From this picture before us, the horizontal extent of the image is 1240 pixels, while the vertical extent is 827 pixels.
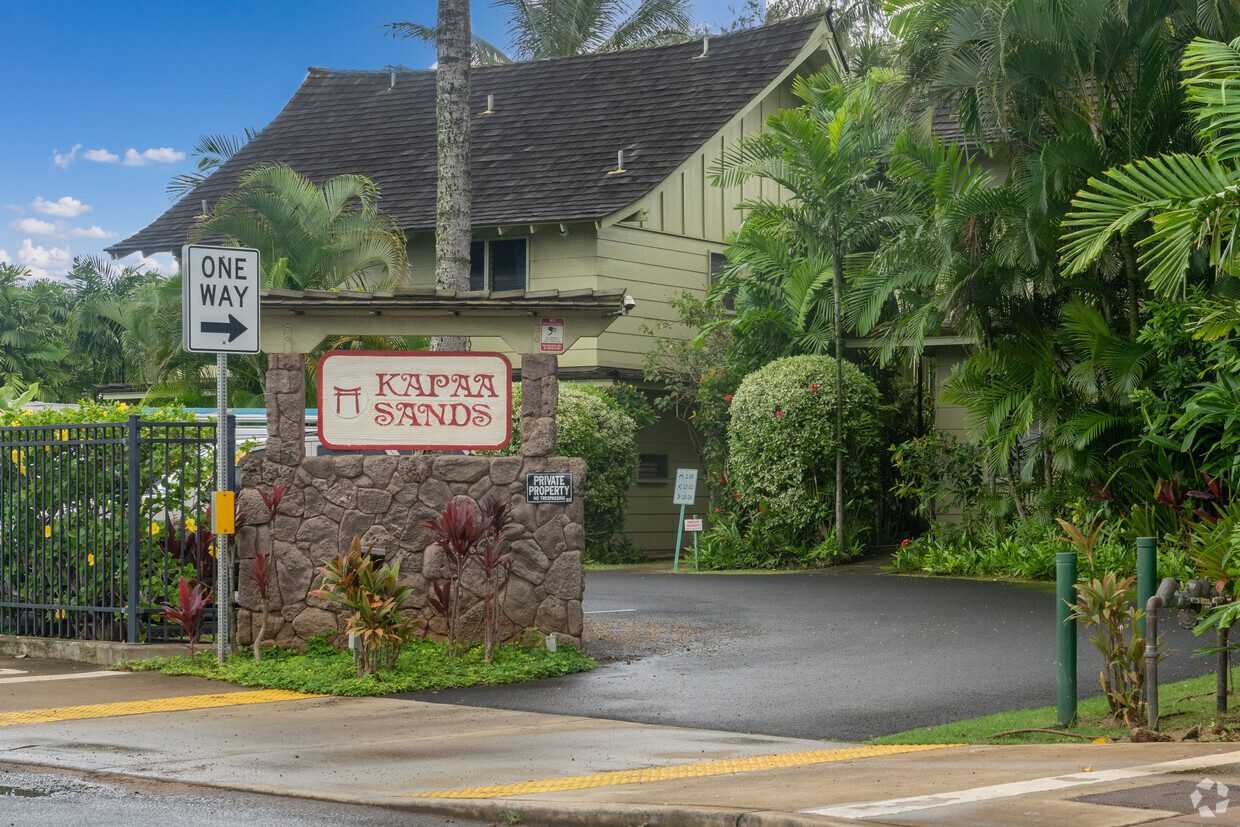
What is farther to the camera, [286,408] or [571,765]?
[286,408]

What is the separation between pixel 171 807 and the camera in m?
6.28

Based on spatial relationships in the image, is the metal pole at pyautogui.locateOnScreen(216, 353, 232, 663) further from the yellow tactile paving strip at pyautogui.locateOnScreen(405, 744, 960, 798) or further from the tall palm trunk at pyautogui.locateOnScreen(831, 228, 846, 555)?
the tall palm trunk at pyautogui.locateOnScreen(831, 228, 846, 555)

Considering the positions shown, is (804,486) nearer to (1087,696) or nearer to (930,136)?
(930,136)

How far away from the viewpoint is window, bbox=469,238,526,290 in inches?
979

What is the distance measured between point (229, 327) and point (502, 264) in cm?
1504

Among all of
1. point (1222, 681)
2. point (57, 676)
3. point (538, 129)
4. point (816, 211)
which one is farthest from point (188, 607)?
point (538, 129)

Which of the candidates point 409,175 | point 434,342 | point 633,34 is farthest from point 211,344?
point 633,34

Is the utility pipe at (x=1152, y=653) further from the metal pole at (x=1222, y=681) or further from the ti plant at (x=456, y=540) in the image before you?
the ti plant at (x=456, y=540)

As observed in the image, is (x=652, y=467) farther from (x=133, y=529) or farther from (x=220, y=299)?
(x=220, y=299)

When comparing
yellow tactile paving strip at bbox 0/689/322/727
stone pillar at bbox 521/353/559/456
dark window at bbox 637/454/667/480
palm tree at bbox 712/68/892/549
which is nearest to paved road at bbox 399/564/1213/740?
yellow tactile paving strip at bbox 0/689/322/727

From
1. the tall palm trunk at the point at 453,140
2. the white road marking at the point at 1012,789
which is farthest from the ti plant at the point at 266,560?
the white road marking at the point at 1012,789

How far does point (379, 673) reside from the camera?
9992 millimetres

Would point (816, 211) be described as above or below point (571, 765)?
above
